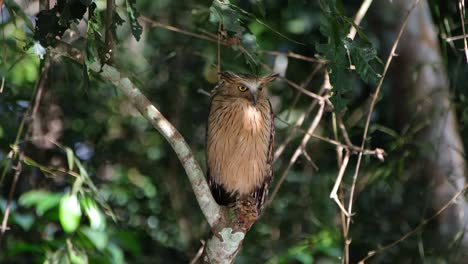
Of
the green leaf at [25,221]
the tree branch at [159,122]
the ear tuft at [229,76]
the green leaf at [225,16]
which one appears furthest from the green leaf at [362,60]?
the green leaf at [25,221]

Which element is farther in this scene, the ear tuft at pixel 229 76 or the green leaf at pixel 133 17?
the ear tuft at pixel 229 76

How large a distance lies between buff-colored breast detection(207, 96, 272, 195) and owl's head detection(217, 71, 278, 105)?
0.11 ft

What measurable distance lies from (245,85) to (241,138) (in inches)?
10.6

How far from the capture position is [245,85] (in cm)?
400

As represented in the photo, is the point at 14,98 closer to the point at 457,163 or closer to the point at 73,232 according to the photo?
the point at 73,232

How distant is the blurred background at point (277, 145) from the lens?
4.06 metres

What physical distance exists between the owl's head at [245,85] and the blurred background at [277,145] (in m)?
0.15

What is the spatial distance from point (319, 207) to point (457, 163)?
1042 mm


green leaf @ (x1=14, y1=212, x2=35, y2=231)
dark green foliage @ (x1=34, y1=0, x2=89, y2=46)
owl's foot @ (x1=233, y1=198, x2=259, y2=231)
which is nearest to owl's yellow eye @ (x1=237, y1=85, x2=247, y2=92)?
owl's foot @ (x1=233, y1=198, x2=259, y2=231)

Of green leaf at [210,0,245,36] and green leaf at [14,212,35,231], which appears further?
green leaf at [14,212,35,231]

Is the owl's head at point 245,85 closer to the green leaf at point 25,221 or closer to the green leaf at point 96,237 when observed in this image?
the green leaf at point 96,237

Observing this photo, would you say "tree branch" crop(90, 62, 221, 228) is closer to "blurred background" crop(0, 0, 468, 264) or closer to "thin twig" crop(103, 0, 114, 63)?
"thin twig" crop(103, 0, 114, 63)

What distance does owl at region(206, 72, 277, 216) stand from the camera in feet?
13.2

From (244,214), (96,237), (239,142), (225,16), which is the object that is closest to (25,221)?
(96,237)
